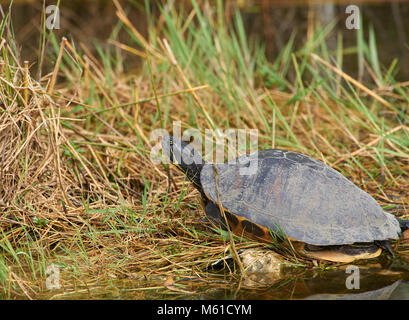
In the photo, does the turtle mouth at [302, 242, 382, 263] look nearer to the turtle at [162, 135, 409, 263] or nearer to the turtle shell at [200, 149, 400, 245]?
the turtle at [162, 135, 409, 263]

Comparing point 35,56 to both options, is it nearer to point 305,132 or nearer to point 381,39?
point 305,132

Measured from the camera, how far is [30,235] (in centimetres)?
295

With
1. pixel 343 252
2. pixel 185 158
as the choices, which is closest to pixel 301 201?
pixel 343 252

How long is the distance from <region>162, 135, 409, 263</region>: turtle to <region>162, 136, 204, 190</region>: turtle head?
0.13m

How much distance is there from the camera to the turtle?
8.71 feet

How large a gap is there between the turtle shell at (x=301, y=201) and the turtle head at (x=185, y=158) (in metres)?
0.14

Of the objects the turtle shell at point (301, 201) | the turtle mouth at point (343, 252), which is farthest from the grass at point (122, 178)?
the turtle shell at point (301, 201)

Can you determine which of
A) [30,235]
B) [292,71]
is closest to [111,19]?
[292,71]

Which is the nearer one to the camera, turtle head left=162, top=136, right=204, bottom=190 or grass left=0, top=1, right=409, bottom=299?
grass left=0, top=1, right=409, bottom=299

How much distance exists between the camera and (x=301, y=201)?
2.73 meters

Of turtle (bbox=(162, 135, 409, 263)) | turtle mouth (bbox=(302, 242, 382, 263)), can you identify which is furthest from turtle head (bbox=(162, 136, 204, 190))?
turtle mouth (bbox=(302, 242, 382, 263))

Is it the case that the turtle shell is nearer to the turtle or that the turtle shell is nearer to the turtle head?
the turtle

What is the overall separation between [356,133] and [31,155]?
8.35ft

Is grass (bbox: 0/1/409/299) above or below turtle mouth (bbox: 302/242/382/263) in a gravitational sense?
above
